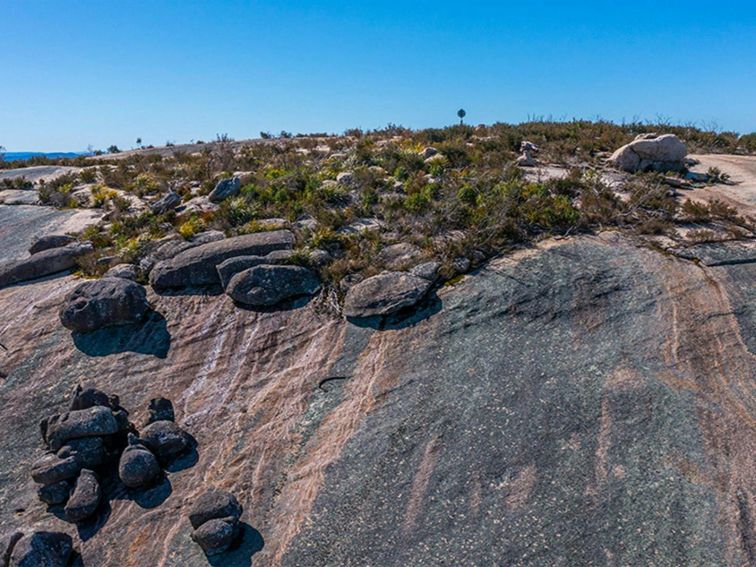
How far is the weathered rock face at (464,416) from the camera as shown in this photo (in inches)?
271

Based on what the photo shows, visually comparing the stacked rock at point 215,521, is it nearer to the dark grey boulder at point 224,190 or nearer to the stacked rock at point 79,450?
the stacked rock at point 79,450

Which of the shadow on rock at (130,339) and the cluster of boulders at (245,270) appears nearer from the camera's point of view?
the shadow on rock at (130,339)

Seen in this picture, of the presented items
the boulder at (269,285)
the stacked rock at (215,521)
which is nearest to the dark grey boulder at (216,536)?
the stacked rock at (215,521)

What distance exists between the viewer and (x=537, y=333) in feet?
31.9

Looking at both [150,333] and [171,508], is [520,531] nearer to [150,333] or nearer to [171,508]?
[171,508]

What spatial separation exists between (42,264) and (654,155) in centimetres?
1771

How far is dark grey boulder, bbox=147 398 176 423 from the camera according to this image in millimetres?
9219

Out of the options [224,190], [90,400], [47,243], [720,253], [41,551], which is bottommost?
[41,551]

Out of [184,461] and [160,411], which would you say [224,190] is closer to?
[160,411]

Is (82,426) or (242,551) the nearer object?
(242,551)

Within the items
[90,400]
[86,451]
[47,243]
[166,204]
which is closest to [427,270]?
[90,400]

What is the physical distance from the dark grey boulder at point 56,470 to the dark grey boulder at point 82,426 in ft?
1.27

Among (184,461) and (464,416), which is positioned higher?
(464,416)

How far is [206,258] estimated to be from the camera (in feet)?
40.3
